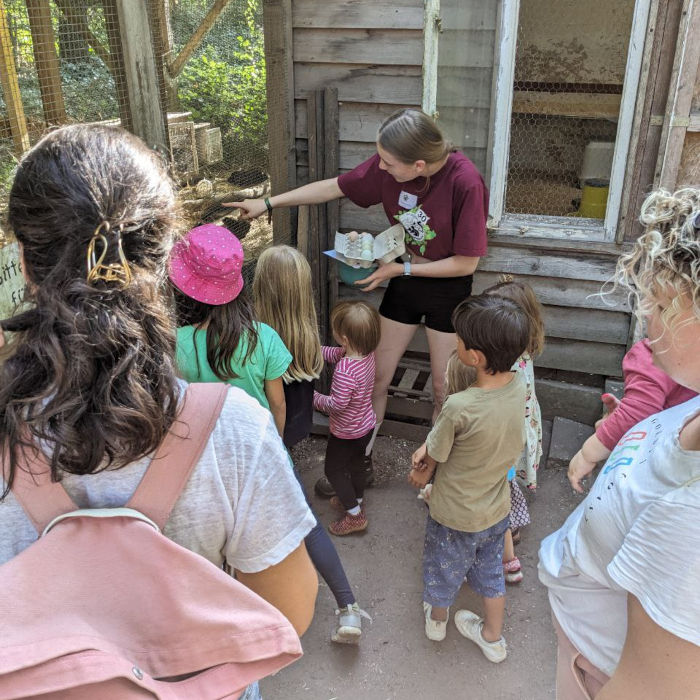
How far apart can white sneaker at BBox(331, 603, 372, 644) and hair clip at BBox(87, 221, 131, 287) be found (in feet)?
6.02

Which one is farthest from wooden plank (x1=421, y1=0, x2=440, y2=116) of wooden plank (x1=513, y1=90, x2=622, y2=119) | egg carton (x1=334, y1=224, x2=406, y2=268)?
wooden plank (x1=513, y1=90, x2=622, y2=119)

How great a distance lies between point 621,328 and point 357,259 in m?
1.53

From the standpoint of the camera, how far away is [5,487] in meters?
0.75

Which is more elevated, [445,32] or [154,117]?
[445,32]

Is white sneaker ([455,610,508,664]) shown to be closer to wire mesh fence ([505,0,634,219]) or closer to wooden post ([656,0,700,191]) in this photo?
wooden post ([656,0,700,191])

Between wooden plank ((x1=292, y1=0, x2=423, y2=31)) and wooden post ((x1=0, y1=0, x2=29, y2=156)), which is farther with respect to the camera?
wooden plank ((x1=292, y1=0, x2=423, y2=31))

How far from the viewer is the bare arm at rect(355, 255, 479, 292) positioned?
2725mm

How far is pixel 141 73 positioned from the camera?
6.95 feet

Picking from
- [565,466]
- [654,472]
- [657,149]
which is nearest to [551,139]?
[657,149]

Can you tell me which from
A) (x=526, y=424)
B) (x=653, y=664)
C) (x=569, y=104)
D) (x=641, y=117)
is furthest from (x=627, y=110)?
(x=653, y=664)

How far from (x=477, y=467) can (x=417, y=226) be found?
1243mm

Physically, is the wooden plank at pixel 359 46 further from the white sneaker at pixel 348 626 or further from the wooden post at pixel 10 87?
the white sneaker at pixel 348 626

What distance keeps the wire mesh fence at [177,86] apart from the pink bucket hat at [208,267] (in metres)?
0.10

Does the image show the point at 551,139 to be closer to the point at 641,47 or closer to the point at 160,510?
the point at 641,47
